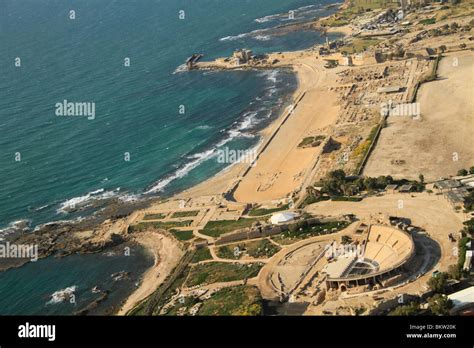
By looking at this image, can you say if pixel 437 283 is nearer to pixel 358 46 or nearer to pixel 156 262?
pixel 156 262

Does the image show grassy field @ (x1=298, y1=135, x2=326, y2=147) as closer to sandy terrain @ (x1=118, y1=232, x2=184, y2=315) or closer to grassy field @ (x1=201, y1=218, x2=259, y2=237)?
grassy field @ (x1=201, y1=218, x2=259, y2=237)

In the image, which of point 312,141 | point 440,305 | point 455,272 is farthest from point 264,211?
point 440,305

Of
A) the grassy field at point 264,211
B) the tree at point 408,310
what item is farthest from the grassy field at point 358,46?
the tree at point 408,310

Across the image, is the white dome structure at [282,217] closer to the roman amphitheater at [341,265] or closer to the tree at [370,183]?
the roman amphitheater at [341,265]

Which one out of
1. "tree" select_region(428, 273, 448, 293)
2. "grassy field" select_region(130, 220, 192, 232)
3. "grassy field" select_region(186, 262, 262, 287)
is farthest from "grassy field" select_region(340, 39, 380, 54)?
"tree" select_region(428, 273, 448, 293)
